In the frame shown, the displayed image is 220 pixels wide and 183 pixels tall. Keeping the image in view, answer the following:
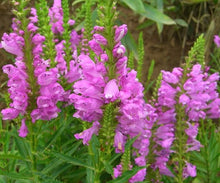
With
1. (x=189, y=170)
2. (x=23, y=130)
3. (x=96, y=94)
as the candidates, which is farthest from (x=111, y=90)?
(x=189, y=170)

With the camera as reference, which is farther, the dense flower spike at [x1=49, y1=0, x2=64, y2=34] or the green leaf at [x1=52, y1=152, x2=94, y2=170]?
the dense flower spike at [x1=49, y1=0, x2=64, y2=34]

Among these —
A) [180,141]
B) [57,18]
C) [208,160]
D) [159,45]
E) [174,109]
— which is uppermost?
[57,18]

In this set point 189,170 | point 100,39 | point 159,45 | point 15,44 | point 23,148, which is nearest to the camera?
point 100,39

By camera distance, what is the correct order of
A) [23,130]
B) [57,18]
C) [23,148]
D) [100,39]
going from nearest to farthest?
[100,39] → [23,130] → [23,148] → [57,18]

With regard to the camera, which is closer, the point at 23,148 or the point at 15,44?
the point at 15,44

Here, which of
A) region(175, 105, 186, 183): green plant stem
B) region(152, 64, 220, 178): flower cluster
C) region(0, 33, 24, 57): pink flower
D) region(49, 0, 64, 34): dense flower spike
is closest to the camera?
region(0, 33, 24, 57): pink flower

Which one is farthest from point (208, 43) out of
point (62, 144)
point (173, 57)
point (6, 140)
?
point (6, 140)

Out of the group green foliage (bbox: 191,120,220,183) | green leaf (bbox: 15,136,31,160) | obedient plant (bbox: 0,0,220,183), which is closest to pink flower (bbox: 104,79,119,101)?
→ obedient plant (bbox: 0,0,220,183)

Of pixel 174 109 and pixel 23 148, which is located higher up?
pixel 174 109

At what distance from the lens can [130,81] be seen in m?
1.57

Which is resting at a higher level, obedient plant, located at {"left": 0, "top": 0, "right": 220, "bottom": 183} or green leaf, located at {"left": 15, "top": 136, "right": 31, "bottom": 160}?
obedient plant, located at {"left": 0, "top": 0, "right": 220, "bottom": 183}

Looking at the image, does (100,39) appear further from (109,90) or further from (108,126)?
(108,126)

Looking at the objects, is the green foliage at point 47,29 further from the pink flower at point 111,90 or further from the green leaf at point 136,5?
the green leaf at point 136,5

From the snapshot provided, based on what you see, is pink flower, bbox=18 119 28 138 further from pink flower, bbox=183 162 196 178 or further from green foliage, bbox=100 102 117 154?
pink flower, bbox=183 162 196 178
